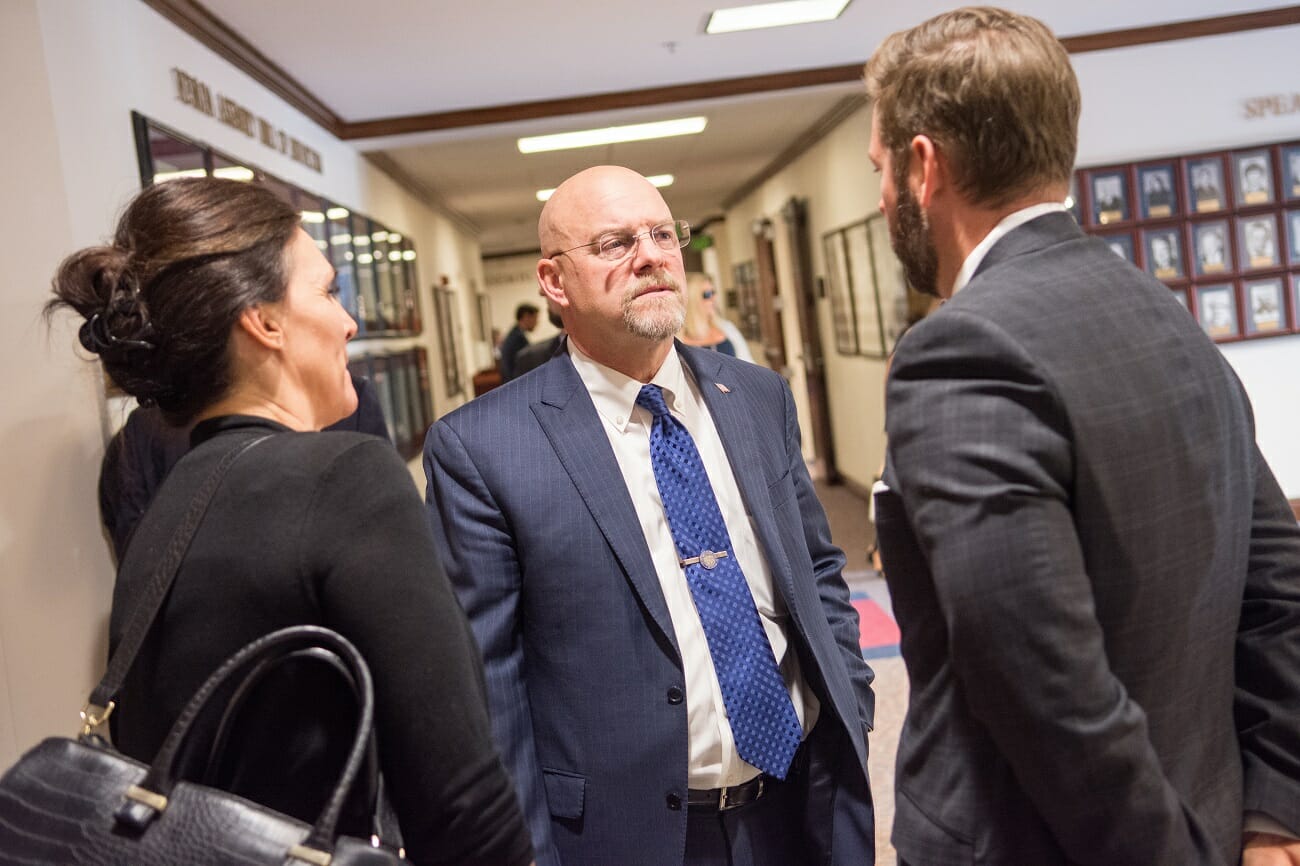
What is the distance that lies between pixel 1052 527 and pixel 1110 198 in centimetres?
622

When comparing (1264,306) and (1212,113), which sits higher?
(1212,113)

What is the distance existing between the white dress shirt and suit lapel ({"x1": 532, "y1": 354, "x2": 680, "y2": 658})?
0.03 meters

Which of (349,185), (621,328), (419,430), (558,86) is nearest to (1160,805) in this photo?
(621,328)

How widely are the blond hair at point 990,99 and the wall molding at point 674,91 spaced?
492 centimetres

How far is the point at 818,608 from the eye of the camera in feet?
5.90

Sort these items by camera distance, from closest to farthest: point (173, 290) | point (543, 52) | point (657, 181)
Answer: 1. point (173, 290)
2. point (543, 52)
3. point (657, 181)

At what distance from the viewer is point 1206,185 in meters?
6.48

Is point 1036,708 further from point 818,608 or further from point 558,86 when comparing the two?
point 558,86

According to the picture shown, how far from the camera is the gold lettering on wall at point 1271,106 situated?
6.44 meters

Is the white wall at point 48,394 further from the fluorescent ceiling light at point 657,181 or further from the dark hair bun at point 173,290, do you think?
the fluorescent ceiling light at point 657,181

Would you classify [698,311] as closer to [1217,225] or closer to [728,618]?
[1217,225]

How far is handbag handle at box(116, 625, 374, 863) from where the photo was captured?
881 millimetres

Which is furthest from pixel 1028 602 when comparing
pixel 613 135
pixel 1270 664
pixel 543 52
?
pixel 613 135

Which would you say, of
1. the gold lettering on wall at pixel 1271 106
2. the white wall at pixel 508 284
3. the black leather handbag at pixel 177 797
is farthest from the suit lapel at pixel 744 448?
the white wall at pixel 508 284
